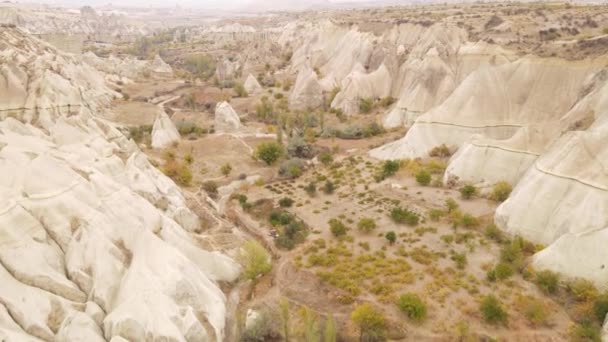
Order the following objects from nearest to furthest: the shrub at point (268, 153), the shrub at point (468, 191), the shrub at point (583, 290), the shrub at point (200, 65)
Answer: the shrub at point (583, 290)
the shrub at point (468, 191)
the shrub at point (268, 153)
the shrub at point (200, 65)

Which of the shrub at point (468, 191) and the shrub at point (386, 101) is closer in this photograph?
the shrub at point (468, 191)

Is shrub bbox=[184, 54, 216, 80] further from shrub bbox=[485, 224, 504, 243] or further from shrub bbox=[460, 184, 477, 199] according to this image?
shrub bbox=[485, 224, 504, 243]

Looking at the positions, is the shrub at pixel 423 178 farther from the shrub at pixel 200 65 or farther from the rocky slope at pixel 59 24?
the rocky slope at pixel 59 24

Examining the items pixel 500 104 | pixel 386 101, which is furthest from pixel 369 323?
pixel 386 101

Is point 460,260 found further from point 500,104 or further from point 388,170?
point 500,104

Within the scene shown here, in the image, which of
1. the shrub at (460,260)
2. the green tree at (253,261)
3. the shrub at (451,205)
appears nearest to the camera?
the green tree at (253,261)

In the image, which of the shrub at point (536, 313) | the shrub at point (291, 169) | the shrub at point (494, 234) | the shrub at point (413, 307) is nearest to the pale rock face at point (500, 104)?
the shrub at point (291, 169)
